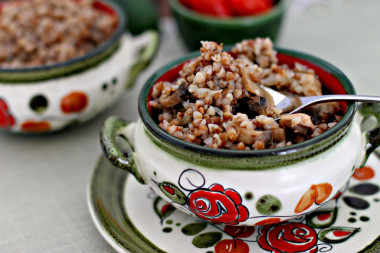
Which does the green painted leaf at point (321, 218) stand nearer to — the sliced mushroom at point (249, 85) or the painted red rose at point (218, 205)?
the painted red rose at point (218, 205)

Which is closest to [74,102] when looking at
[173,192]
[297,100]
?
[173,192]

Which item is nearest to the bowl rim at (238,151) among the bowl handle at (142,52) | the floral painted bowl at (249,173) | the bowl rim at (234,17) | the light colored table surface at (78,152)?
the floral painted bowl at (249,173)

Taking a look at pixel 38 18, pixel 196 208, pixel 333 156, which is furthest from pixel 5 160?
pixel 333 156

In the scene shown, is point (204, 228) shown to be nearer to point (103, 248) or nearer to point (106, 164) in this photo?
point (103, 248)

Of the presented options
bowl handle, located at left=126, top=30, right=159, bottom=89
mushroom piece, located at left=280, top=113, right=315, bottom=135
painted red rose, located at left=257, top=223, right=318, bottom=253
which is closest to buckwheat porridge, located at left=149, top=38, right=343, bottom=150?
mushroom piece, located at left=280, top=113, right=315, bottom=135

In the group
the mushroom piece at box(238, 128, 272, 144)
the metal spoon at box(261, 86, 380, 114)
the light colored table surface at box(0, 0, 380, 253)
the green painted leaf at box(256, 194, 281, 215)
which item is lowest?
the light colored table surface at box(0, 0, 380, 253)

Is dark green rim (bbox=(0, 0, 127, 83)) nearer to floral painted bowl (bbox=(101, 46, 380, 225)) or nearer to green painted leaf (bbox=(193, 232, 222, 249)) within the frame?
floral painted bowl (bbox=(101, 46, 380, 225))

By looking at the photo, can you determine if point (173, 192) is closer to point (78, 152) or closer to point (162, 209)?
point (162, 209)

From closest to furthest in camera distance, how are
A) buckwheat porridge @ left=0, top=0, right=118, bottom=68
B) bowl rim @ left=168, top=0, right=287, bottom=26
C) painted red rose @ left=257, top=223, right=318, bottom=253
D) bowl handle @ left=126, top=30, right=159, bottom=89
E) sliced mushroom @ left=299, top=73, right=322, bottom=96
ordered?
painted red rose @ left=257, top=223, right=318, bottom=253
sliced mushroom @ left=299, top=73, right=322, bottom=96
buckwheat porridge @ left=0, top=0, right=118, bottom=68
bowl handle @ left=126, top=30, right=159, bottom=89
bowl rim @ left=168, top=0, right=287, bottom=26
